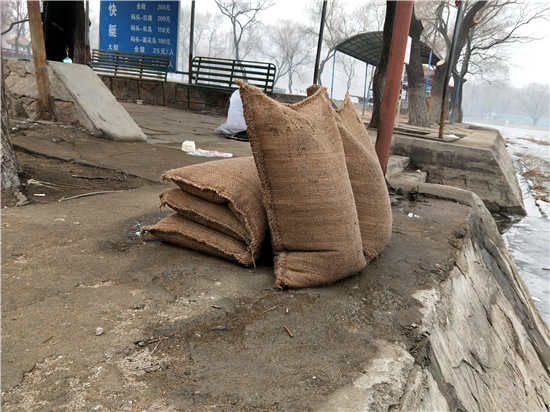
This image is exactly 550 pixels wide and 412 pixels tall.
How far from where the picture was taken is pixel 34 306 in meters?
1.59

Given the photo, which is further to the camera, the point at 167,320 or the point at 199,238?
the point at 199,238

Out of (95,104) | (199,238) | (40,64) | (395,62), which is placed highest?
(395,62)

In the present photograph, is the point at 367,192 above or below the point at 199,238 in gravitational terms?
above

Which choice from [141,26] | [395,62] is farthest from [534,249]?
[141,26]

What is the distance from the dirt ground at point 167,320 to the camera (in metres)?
1.23

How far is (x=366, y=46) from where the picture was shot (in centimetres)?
1614

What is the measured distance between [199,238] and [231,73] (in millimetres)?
10124

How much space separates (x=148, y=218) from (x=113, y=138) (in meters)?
2.96

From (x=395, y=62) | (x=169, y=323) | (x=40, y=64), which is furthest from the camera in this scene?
(x=40, y=64)

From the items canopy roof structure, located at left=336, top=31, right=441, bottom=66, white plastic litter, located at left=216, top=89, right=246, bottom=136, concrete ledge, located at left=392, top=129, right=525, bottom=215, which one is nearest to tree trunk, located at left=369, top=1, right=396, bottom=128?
concrete ledge, located at left=392, top=129, right=525, bottom=215

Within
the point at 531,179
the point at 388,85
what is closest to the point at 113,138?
the point at 388,85

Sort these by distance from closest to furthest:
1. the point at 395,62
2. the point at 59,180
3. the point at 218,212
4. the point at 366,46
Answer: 1. the point at 218,212
2. the point at 59,180
3. the point at 395,62
4. the point at 366,46

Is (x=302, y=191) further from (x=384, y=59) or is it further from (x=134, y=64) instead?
(x=134, y=64)

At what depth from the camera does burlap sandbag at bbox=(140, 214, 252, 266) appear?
2135 mm
